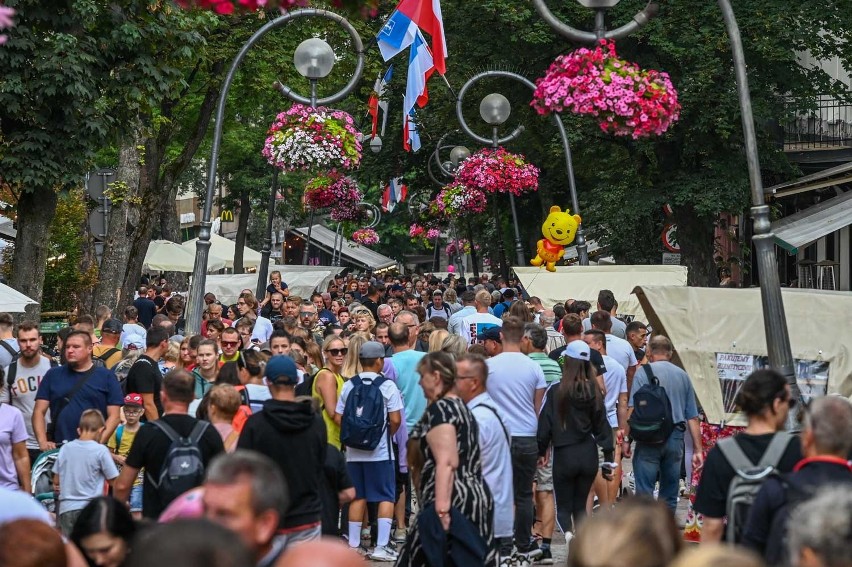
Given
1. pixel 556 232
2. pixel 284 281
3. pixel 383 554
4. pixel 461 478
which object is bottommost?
pixel 383 554

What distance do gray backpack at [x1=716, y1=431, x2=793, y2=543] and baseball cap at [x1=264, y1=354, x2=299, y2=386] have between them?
2.39 meters

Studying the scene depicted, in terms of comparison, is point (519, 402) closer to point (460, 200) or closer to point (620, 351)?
point (620, 351)

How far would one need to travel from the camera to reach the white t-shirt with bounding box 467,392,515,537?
26.3 feet

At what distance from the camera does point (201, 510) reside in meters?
4.32

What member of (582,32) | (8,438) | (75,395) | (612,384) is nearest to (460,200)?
(582,32)

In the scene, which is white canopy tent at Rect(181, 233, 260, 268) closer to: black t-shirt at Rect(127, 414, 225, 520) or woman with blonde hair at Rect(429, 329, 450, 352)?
woman with blonde hair at Rect(429, 329, 450, 352)

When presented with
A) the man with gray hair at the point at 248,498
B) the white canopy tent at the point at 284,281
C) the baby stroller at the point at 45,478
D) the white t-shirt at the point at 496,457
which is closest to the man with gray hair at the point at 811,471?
the man with gray hair at the point at 248,498

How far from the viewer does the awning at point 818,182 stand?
24.1 meters

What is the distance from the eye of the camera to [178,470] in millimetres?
7047

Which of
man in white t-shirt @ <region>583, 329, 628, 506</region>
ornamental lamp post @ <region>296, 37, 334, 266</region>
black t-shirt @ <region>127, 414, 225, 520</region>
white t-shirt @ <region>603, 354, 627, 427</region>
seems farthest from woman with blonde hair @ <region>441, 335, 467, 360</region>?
ornamental lamp post @ <region>296, 37, 334, 266</region>

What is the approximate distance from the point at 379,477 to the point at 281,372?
11.2 ft

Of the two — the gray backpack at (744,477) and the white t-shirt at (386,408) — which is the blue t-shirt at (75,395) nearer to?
the white t-shirt at (386,408)

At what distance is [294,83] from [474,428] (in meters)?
22.6

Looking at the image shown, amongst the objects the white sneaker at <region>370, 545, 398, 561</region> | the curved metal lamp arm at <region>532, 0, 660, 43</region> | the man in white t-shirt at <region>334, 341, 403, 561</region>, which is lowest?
the white sneaker at <region>370, 545, 398, 561</region>
